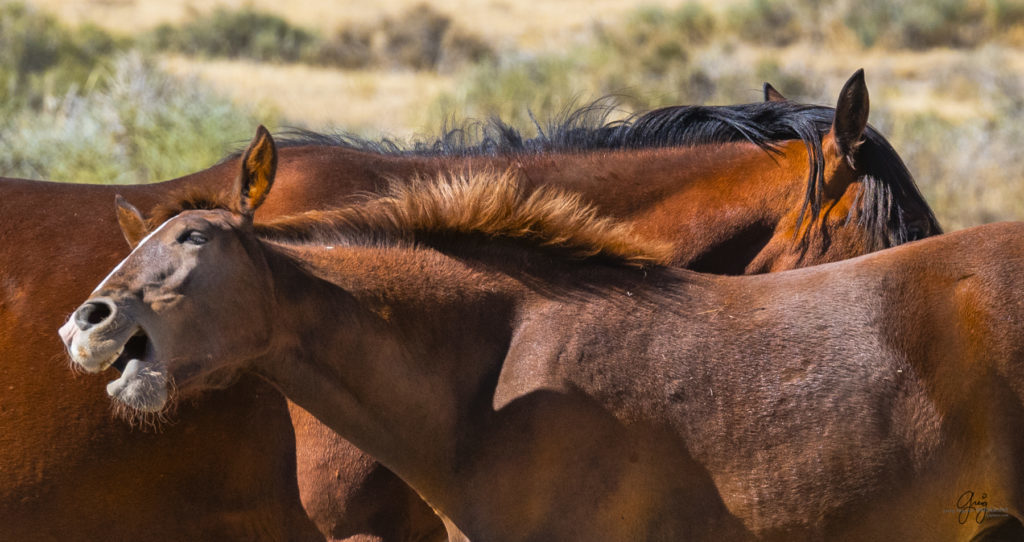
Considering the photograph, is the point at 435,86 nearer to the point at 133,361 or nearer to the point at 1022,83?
the point at 1022,83

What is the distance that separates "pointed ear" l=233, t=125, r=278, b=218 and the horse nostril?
0.47 metres

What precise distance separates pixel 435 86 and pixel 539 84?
14.7 feet

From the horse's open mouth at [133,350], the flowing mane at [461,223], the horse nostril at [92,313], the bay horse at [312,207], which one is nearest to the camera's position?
the horse nostril at [92,313]

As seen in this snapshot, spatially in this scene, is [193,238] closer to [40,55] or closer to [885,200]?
[885,200]

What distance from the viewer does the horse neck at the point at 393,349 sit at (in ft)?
9.88

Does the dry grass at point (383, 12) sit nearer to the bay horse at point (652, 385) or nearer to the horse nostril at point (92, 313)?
the bay horse at point (652, 385)

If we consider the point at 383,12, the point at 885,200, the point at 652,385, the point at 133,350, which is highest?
the point at 885,200

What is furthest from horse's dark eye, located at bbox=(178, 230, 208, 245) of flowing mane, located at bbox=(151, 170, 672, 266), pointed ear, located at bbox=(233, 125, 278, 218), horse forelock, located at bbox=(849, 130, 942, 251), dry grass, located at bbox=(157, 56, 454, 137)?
dry grass, located at bbox=(157, 56, 454, 137)

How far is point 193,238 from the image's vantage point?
9.11 ft

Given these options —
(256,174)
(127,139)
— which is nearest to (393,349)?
(256,174)

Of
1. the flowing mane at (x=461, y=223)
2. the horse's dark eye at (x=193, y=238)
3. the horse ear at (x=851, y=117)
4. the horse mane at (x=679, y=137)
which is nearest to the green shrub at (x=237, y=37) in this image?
the horse mane at (x=679, y=137)

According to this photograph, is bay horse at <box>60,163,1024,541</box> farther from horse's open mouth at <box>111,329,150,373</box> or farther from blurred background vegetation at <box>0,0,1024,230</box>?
blurred background vegetation at <box>0,0,1024,230</box>

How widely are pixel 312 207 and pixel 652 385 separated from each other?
1473 mm

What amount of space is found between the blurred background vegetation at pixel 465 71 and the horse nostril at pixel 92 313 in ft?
7.85
